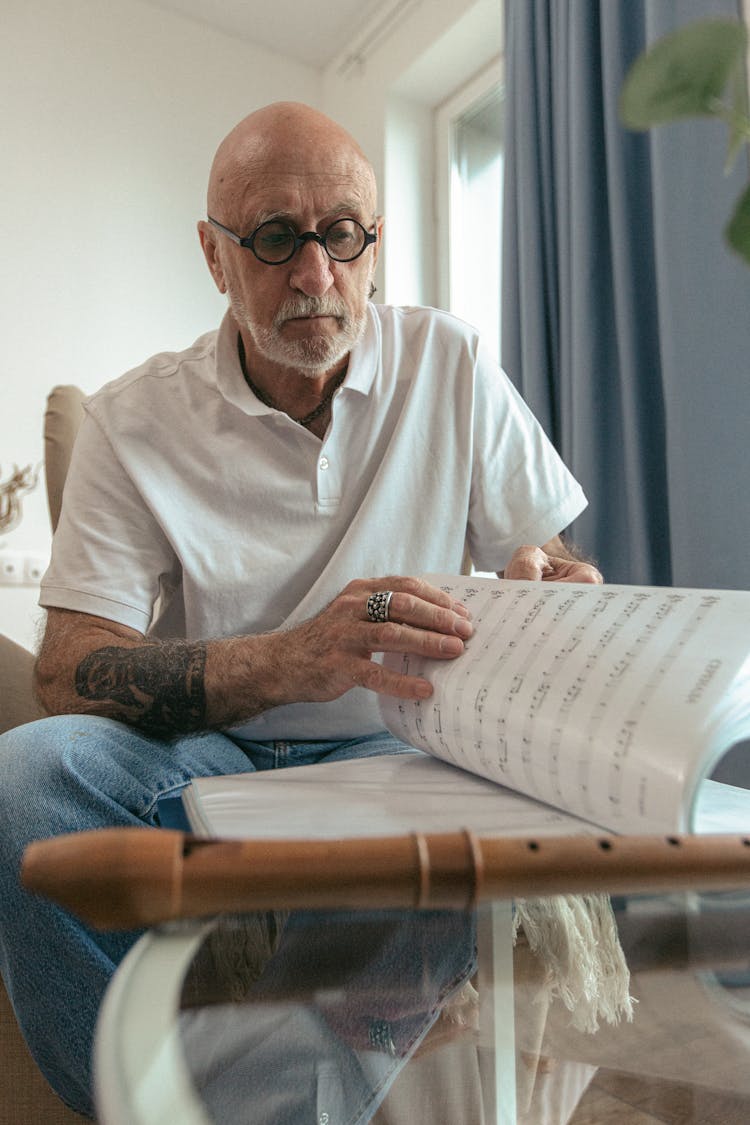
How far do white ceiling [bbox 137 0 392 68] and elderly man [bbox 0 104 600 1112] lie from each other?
196cm

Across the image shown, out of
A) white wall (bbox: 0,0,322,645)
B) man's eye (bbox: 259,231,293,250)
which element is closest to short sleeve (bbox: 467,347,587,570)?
man's eye (bbox: 259,231,293,250)

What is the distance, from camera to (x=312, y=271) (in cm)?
120

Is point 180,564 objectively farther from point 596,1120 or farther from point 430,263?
point 430,263

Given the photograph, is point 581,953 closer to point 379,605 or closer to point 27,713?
point 379,605

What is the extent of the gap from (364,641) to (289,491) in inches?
17.8

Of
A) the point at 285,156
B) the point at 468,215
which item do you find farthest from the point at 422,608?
the point at 468,215

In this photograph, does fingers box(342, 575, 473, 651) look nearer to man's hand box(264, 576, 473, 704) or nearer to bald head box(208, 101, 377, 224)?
man's hand box(264, 576, 473, 704)

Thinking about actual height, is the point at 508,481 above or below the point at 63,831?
above

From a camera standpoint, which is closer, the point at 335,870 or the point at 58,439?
the point at 335,870

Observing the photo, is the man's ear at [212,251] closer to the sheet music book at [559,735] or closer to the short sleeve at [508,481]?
the short sleeve at [508,481]

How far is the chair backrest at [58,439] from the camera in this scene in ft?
4.85

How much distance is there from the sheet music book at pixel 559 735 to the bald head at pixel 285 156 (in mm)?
725

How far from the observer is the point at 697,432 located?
1.51 m

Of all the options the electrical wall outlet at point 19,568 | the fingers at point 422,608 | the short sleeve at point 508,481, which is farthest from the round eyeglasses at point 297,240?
the electrical wall outlet at point 19,568
